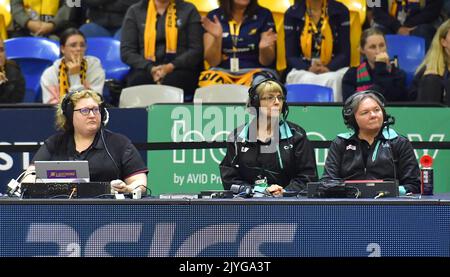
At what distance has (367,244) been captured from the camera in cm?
751

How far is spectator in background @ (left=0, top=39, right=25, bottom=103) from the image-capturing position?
1262 centimetres

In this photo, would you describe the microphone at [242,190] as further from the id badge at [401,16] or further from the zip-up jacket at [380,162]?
the id badge at [401,16]

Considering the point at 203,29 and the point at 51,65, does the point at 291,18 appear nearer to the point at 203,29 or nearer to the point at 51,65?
the point at 203,29

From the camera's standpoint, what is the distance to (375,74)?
12.2 metres

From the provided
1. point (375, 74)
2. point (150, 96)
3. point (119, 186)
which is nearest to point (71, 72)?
point (150, 96)

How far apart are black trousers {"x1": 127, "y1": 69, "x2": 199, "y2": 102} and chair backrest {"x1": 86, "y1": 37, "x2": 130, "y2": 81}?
1.99 ft

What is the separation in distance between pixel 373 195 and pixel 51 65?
5996 millimetres

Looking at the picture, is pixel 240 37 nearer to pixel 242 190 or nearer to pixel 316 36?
pixel 316 36

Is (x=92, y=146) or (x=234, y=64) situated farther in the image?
(x=234, y=64)

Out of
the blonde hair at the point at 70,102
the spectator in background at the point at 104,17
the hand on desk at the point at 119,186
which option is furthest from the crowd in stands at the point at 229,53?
the hand on desk at the point at 119,186

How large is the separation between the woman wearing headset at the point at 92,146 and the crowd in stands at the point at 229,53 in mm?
3029

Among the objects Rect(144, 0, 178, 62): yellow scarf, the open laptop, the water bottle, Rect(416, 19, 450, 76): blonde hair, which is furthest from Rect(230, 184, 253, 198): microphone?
Rect(144, 0, 178, 62): yellow scarf

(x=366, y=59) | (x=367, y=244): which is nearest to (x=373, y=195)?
(x=367, y=244)

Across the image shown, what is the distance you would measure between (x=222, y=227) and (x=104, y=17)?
7.19 m
